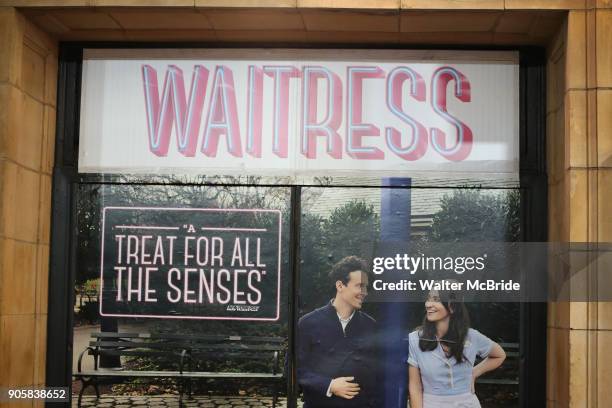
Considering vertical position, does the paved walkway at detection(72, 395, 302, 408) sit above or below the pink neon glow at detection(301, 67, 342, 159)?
below

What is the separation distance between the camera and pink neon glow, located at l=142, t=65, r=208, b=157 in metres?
6.76

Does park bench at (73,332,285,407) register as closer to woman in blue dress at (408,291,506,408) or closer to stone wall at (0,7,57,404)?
stone wall at (0,7,57,404)

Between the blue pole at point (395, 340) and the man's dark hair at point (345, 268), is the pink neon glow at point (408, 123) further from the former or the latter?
the man's dark hair at point (345, 268)

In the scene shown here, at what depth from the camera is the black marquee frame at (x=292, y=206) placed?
6.49m

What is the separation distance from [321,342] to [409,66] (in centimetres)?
254

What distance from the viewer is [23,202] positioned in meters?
6.43

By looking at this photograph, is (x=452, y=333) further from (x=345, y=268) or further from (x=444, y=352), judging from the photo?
(x=345, y=268)

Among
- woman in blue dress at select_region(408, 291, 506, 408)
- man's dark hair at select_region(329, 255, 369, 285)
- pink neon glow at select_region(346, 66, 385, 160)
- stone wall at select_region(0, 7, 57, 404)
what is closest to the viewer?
stone wall at select_region(0, 7, 57, 404)

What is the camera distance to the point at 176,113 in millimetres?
6773

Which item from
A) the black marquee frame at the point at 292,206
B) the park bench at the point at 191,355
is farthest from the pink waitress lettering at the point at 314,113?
the park bench at the point at 191,355

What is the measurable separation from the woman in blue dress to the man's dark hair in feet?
2.14

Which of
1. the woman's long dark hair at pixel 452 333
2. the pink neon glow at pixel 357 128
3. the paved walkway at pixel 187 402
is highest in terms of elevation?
the pink neon glow at pixel 357 128

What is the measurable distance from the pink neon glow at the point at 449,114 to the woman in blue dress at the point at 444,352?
124 cm

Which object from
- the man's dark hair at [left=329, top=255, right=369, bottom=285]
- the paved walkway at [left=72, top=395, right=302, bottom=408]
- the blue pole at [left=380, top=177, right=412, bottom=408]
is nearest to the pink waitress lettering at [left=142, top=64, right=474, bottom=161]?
the blue pole at [left=380, top=177, right=412, bottom=408]
